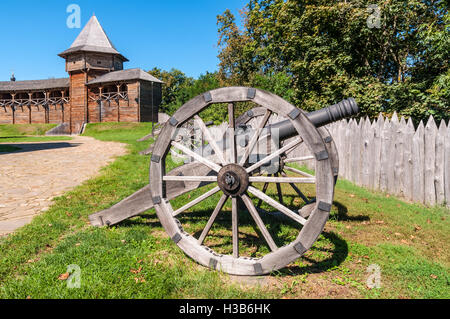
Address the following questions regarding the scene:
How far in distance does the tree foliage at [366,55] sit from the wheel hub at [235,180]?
9445mm

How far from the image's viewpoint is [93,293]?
7.63 ft

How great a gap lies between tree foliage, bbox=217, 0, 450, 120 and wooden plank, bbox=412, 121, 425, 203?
5205 mm

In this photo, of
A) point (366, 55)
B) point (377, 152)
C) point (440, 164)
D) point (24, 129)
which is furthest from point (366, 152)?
point (24, 129)

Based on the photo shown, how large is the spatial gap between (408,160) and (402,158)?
160mm

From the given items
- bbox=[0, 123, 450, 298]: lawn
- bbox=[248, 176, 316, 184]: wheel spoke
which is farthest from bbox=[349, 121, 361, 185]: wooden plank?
bbox=[248, 176, 316, 184]: wheel spoke

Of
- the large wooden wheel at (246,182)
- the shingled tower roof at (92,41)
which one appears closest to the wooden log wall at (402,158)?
the large wooden wheel at (246,182)

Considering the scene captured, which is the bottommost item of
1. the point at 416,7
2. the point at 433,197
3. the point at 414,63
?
the point at 433,197

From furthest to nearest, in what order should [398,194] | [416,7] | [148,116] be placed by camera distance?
[148,116], [416,7], [398,194]

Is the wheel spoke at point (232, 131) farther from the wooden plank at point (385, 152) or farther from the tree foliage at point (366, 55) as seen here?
the tree foliage at point (366, 55)

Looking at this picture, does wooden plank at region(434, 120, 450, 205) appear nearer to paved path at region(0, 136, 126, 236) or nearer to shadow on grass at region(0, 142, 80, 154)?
paved path at region(0, 136, 126, 236)

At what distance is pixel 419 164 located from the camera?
5.40 metres
